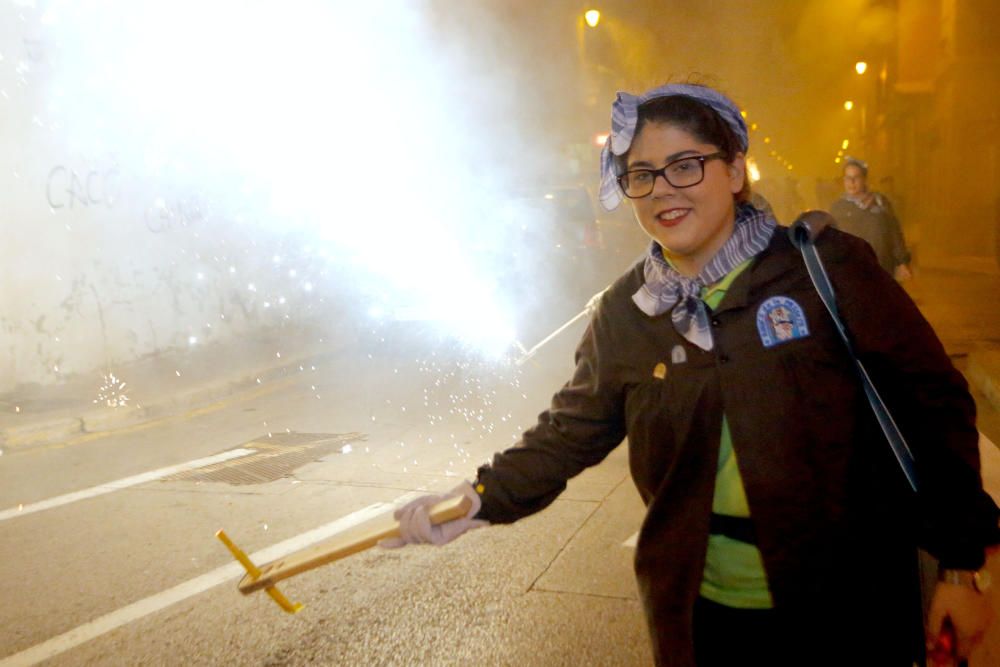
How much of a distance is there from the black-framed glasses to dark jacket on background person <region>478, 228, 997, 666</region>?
0.22 meters

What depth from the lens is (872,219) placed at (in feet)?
24.3

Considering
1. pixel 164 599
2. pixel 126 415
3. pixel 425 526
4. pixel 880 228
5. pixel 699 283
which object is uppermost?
pixel 699 283

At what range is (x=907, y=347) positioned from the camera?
166 centimetres

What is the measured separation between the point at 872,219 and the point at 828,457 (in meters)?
6.31

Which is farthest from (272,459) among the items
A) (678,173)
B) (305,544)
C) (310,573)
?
(678,173)

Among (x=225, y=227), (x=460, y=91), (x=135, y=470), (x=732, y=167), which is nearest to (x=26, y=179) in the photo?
(x=225, y=227)

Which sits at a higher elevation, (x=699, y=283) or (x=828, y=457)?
(x=699, y=283)

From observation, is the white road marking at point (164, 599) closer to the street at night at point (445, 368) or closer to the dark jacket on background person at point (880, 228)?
the street at night at point (445, 368)

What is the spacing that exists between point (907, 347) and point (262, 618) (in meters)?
3.14

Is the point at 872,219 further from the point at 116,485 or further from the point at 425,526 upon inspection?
the point at 425,526

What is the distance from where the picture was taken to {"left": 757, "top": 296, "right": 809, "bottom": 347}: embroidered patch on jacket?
1.69 m

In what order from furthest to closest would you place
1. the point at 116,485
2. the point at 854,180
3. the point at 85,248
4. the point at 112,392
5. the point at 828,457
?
the point at 85,248 → the point at 112,392 → the point at 854,180 → the point at 116,485 → the point at 828,457

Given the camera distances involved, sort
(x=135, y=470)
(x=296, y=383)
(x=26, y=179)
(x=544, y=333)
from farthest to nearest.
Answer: (x=544, y=333) → (x=296, y=383) → (x=26, y=179) → (x=135, y=470)

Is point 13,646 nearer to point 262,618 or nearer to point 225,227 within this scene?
point 262,618
